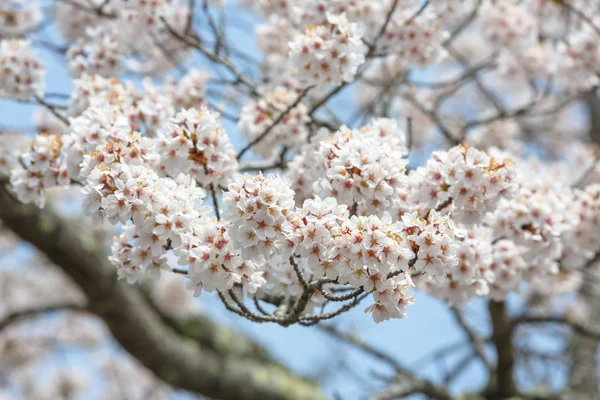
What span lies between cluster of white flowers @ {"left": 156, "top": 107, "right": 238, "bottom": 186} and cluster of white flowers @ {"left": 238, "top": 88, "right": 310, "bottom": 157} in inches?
33.0

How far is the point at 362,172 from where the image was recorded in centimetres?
265

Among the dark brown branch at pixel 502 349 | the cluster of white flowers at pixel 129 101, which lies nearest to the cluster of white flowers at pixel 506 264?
the dark brown branch at pixel 502 349

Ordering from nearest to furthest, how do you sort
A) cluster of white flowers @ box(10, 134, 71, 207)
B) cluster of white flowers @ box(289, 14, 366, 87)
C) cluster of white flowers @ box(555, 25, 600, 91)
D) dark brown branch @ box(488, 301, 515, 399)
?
cluster of white flowers @ box(10, 134, 71, 207) < cluster of white flowers @ box(289, 14, 366, 87) < cluster of white flowers @ box(555, 25, 600, 91) < dark brown branch @ box(488, 301, 515, 399)

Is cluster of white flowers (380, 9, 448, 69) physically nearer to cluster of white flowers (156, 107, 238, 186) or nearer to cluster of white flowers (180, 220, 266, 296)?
cluster of white flowers (156, 107, 238, 186)

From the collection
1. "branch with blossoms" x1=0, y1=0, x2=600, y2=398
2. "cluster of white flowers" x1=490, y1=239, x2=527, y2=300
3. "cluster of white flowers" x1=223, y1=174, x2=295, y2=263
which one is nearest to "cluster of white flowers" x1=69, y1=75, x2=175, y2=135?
"branch with blossoms" x1=0, y1=0, x2=600, y2=398

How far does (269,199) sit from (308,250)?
0.76 feet

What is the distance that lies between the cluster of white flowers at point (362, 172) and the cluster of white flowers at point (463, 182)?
21cm

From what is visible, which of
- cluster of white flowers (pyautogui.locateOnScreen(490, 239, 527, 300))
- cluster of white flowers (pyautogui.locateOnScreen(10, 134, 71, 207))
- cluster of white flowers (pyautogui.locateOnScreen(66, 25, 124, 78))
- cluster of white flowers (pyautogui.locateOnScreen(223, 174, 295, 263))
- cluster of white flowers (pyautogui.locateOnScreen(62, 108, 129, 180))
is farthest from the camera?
cluster of white flowers (pyautogui.locateOnScreen(66, 25, 124, 78))

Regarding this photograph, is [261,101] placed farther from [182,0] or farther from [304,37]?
[182,0]

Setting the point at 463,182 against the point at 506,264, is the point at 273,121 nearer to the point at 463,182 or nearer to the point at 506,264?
the point at 463,182

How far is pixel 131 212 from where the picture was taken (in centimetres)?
248

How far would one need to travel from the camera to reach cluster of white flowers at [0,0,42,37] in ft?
16.5

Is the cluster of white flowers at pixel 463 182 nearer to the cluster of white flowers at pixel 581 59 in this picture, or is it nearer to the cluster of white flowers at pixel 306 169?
the cluster of white flowers at pixel 306 169

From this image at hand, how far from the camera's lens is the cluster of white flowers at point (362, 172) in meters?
2.65
